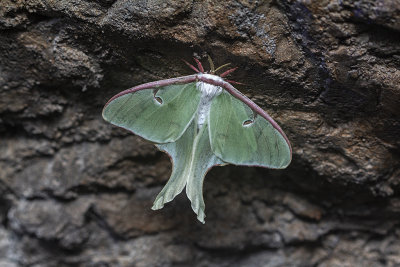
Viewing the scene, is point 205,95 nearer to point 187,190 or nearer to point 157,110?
point 157,110

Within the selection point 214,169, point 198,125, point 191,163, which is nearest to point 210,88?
point 198,125

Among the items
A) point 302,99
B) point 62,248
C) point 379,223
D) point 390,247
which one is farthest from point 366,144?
point 62,248

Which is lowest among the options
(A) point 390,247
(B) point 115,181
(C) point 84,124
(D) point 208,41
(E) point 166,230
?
(E) point 166,230

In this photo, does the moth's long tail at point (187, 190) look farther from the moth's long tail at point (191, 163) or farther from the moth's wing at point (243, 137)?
the moth's wing at point (243, 137)

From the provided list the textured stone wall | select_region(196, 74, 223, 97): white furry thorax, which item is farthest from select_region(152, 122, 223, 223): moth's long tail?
the textured stone wall

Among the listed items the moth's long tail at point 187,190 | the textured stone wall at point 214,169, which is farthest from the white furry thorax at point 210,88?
the moth's long tail at point 187,190

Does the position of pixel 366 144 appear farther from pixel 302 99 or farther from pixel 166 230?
pixel 166 230

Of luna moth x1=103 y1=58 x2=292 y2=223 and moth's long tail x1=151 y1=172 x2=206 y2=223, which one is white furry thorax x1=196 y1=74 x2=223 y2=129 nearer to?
luna moth x1=103 y1=58 x2=292 y2=223
